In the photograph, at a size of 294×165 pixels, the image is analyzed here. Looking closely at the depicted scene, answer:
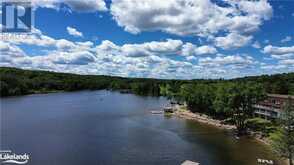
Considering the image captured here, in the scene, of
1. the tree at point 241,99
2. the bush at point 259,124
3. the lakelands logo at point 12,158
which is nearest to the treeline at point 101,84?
the bush at point 259,124

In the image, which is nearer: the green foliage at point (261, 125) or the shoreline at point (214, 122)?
the shoreline at point (214, 122)

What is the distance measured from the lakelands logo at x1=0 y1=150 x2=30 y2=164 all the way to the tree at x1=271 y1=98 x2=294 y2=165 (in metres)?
26.3

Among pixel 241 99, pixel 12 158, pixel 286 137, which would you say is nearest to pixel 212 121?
pixel 241 99

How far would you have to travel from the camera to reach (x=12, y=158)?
29.0 metres

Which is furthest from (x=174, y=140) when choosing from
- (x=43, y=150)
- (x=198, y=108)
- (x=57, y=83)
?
(x=57, y=83)

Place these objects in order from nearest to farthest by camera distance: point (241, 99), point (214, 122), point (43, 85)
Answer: point (241, 99) → point (214, 122) → point (43, 85)

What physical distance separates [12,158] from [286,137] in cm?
2926

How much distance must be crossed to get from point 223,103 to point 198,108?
20835 millimetres

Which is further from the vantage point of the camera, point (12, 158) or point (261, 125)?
point (261, 125)

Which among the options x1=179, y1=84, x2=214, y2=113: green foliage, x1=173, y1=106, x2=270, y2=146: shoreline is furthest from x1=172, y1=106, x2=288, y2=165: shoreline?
x1=179, y1=84, x2=214, y2=113: green foliage

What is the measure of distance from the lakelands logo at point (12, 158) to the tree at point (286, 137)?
26.3 m

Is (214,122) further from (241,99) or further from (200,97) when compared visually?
(200,97)

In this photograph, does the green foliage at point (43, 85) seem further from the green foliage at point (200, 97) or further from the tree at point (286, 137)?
the tree at point (286, 137)

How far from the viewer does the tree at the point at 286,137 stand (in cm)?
2555
